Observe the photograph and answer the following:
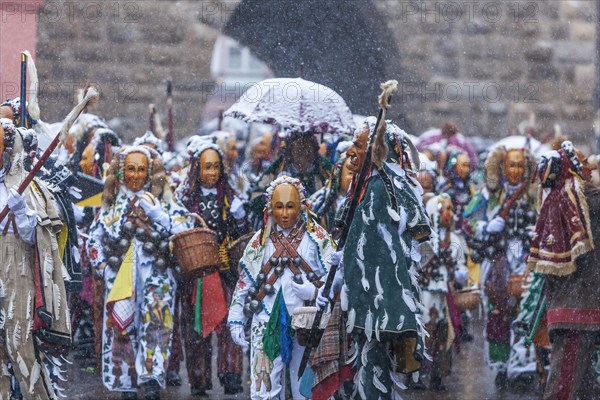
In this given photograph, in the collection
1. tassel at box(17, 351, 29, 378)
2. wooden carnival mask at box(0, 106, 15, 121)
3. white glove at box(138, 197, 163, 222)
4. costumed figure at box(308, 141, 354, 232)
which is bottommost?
tassel at box(17, 351, 29, 378)

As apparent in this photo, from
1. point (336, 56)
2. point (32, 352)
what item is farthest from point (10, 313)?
point (336, 56)

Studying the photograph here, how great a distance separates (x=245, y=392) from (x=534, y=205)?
11.1 ft

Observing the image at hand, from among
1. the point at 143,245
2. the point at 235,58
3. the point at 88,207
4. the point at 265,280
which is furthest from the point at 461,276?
the point at 235,58

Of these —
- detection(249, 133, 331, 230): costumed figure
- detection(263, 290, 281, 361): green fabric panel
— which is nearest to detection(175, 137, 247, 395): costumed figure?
detection(249, 133, 331, 230): costumed figure

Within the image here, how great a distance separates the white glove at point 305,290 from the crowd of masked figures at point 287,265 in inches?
0.4

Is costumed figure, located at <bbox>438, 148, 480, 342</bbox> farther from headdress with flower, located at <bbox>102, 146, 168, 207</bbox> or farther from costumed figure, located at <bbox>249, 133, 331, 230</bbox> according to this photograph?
headdress with flower, located at <bbox>102, 146, 168, 207</bbox>

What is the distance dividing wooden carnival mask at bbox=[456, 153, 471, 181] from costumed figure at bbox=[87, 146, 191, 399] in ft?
15.8

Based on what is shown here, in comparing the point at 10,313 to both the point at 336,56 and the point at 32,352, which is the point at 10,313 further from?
the point at 336,56

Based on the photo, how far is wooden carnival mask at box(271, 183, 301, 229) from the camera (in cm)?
1078

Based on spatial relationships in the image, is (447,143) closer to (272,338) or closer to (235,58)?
(272,338)

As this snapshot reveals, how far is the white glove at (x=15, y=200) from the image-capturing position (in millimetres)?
10117

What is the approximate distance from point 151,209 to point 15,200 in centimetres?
233

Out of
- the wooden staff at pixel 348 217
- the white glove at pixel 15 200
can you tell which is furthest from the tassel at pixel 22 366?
the wooden staff at pixel 348 217

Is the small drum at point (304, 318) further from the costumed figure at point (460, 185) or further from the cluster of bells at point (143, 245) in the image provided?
the costumed figure at point (460, 185)
